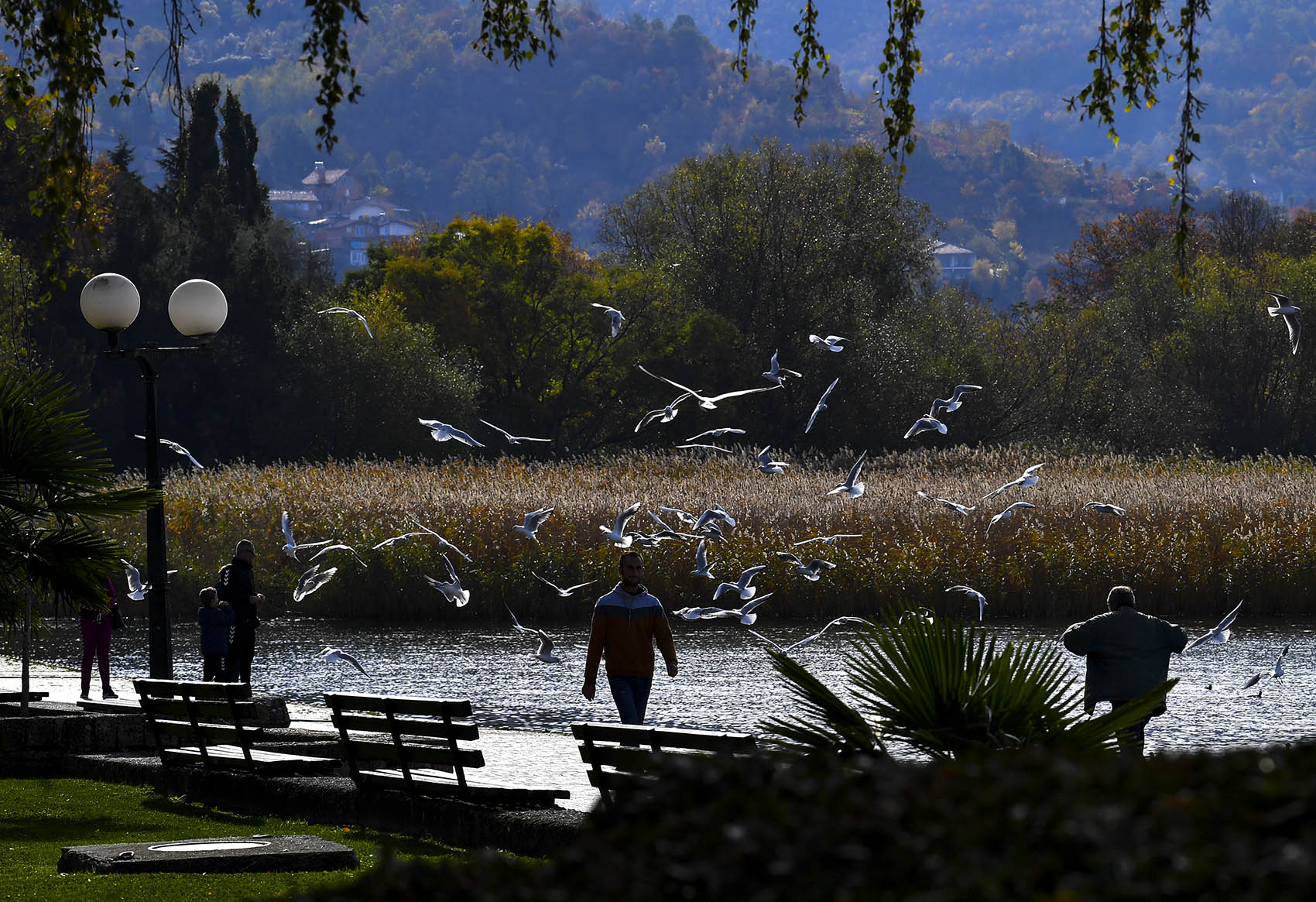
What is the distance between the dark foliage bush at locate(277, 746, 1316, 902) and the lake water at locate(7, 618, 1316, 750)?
12126 mm

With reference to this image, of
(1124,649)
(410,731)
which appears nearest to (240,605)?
(410,731)

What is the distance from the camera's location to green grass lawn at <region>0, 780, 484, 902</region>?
293 inches

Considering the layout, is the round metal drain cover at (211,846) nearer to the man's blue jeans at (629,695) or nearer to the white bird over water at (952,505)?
the man's blue jeans at (629,695)

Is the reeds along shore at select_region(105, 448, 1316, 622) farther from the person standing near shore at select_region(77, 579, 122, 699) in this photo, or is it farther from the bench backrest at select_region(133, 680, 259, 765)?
→ the bench backrest at select_region(133, 680, 259, 765)

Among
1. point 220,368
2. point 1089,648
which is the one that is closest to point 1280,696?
point 1089,648

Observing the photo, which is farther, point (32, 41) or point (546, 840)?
point (546, 840)

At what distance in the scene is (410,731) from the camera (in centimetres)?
956

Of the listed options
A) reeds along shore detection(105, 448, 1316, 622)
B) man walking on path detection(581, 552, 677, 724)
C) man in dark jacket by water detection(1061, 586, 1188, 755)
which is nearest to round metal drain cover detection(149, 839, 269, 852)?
man walking on path detection(581, 552, 677, 724)

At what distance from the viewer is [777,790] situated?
279cm

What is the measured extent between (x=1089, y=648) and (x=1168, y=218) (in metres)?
87.6

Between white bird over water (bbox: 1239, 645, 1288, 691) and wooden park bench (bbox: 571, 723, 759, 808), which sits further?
white bird over water (bbox: 1239, 645, 1288, 691)

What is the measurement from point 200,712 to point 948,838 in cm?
926

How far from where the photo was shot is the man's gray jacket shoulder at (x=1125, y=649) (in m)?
10.9

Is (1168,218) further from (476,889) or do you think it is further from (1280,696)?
(476,889)
